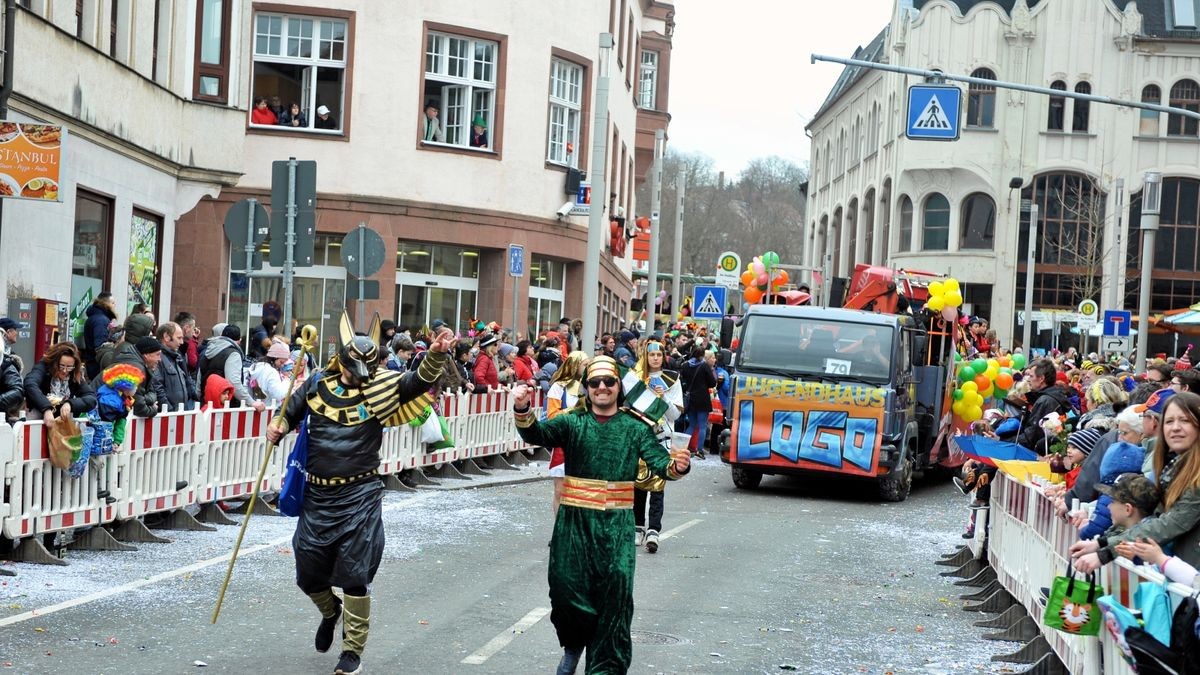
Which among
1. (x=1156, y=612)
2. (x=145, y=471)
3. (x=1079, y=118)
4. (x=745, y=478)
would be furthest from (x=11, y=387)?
(x=1079, y=118)

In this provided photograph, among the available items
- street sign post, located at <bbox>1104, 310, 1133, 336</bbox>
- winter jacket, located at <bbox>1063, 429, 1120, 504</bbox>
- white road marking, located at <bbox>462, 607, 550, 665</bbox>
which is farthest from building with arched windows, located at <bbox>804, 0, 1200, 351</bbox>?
white road marking, located at <bbox>462, 607, 550, 665</bbox>

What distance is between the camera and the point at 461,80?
3366 centimetres

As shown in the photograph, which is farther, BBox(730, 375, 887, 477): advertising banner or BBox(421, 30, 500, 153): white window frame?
BBox(421, 30, 500, 153): white window frame

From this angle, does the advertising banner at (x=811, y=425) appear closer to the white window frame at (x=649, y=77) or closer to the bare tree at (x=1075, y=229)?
the white window frame at (x=649, y=77)

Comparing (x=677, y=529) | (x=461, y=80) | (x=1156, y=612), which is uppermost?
(x=461, y=80)

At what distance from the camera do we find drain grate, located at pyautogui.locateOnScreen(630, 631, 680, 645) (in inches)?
381

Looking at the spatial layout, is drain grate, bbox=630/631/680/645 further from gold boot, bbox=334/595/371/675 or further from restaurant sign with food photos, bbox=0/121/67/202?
restaurant sign with food photos, bbox=0/121/67/202

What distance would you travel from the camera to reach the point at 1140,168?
6316 cm

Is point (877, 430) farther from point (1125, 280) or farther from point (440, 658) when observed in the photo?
point (1125, 280)

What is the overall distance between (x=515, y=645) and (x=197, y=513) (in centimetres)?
623

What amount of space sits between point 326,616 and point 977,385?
17188mm

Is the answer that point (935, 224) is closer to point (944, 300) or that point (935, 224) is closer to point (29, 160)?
point (944, 300)

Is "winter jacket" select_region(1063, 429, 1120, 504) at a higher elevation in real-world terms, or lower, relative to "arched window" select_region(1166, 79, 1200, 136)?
lower

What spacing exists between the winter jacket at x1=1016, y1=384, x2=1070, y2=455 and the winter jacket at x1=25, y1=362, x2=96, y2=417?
25.3 ft
